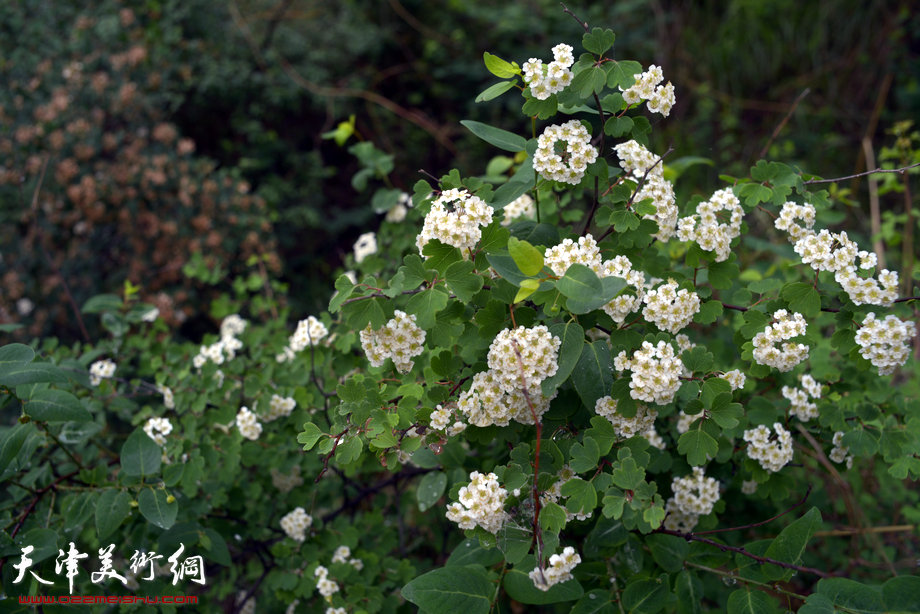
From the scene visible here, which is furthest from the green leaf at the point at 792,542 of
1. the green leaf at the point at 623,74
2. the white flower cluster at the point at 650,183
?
the green leaf at the point at 623,74

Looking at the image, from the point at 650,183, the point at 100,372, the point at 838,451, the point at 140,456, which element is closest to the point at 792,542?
→ the point at 838,451

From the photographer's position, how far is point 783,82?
16.3ft

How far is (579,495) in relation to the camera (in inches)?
41.3

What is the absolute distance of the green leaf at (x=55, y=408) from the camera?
1223 mm

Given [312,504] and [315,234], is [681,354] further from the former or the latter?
[315,234]

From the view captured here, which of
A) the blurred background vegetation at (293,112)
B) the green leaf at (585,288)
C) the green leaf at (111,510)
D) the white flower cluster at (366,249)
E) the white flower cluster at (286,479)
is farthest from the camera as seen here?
the blurred background vegetation at (293,112)

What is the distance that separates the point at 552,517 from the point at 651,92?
75 centimetres

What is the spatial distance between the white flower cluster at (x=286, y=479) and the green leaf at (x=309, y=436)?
59 centimetres

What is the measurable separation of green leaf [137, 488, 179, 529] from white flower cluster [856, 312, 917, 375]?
4.35ft

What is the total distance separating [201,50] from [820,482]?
389 cm

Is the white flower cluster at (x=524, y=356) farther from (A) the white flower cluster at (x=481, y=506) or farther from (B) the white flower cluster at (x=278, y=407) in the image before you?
(B) the white flower cluster at (x=278, y=407)

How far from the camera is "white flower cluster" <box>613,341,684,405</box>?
105 cm

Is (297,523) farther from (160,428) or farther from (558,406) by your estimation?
(558,406)

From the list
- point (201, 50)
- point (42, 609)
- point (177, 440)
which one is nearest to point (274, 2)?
point (201, 50)
